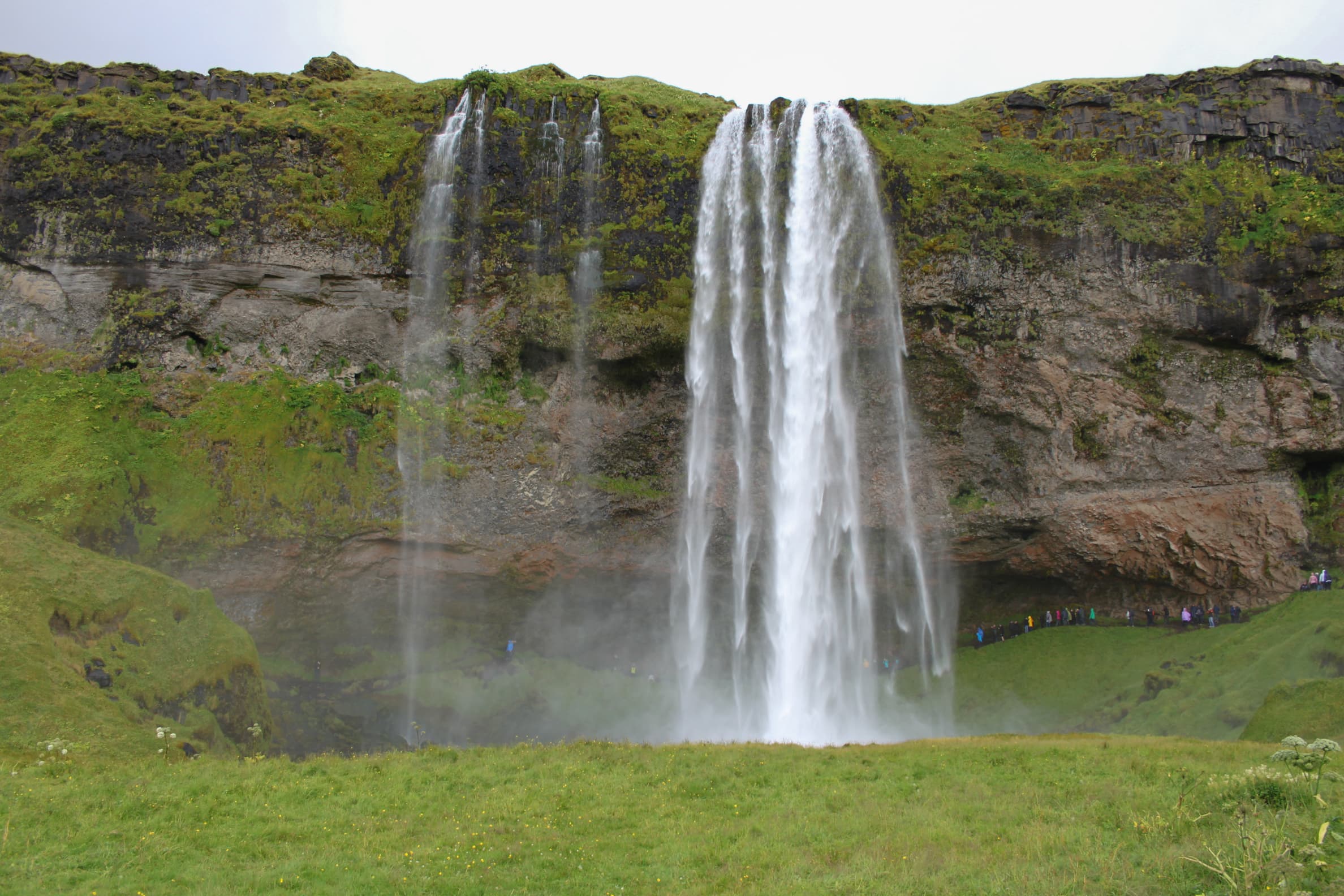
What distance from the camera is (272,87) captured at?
37.4 meters

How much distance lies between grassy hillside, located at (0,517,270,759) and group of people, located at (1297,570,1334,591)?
32.2 meters

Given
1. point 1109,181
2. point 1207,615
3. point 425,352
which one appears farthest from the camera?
point 425,352

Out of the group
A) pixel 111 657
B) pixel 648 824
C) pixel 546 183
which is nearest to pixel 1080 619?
pixel 648 824

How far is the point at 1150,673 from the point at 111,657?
29319 millimetres

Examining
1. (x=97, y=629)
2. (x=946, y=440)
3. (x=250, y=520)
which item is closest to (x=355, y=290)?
(x=250, y=520)

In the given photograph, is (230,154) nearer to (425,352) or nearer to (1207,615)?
(425,352)

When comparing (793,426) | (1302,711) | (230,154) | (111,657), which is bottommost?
(1302,711)

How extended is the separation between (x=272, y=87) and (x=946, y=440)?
30.6m

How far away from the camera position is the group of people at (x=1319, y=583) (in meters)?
29.2

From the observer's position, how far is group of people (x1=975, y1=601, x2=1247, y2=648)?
30.5 meters

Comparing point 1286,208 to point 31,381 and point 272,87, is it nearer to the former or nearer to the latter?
point 272,87

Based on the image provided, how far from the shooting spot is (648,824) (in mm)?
14195

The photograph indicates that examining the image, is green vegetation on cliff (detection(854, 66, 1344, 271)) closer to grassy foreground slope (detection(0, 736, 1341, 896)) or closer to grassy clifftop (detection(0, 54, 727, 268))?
grassy clifftop (detection(0, 54, 727, 268))

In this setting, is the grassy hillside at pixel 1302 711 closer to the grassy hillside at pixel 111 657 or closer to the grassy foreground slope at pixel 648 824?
the grassy foreground slope at pixel 648 824
